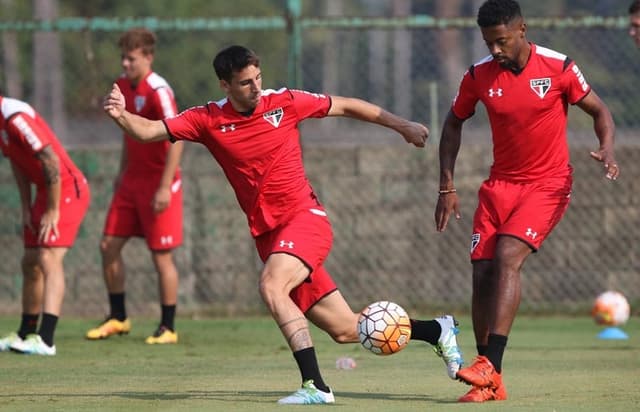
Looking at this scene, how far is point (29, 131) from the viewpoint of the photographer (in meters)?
10.0

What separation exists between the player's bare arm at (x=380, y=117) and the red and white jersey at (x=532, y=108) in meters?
0.46

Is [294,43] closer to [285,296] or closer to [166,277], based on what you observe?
[166,277]

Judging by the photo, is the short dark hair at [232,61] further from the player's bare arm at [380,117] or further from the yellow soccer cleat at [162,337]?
the yellow soccer cleat at [162,337]

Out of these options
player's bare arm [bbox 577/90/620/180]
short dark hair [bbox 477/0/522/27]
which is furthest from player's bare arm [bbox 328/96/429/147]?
player's bare arm [bbox 577/90/620/180]

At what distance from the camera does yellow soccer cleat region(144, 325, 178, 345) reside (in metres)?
11.3

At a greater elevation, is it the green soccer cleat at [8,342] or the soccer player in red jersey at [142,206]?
the soccer player in red jersey at [142,206]

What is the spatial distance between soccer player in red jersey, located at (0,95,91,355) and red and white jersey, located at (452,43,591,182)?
3.64 m

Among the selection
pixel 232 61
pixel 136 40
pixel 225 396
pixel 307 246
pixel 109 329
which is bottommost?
pixel 109 329

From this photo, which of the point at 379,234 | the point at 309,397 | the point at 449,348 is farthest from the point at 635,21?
the point at 379,234

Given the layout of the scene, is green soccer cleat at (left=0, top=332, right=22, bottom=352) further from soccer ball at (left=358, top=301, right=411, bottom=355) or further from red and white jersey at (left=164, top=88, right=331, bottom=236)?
soccer ball at (left=358, top=301, right=411, bottom=355)

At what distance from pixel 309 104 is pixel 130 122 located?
1125 mm

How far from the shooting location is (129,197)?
11602 mm

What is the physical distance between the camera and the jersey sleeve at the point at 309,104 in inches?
326

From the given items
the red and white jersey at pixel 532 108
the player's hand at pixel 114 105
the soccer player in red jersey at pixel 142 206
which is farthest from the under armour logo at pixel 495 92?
the soccer player in red jersey at pixel 142 206
